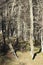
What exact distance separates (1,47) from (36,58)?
6.38 meters

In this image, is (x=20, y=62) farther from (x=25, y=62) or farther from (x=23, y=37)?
(x=23, y=37)

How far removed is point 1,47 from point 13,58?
202 inches

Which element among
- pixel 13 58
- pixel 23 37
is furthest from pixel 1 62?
pixel 23 37

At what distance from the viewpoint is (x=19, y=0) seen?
73.0 ft

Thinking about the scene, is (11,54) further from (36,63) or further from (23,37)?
(23,37)

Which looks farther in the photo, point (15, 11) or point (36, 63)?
point (15, 11)

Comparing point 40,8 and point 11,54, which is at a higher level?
point 40,8

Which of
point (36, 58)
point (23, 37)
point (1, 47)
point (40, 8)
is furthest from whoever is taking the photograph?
point (23, 37)

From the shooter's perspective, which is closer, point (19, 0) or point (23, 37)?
point (19, 0)

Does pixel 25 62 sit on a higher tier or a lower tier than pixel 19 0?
lower

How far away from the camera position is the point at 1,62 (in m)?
20.9

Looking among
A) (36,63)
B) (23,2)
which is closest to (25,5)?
(23,2)

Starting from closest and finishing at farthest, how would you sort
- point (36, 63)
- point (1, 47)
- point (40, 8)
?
point (36, 63), point (40, 8), point (1, 47)

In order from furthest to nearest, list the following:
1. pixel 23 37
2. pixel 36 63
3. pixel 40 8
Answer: pixel 23 37, pixel 40 8, pixel 36 63
